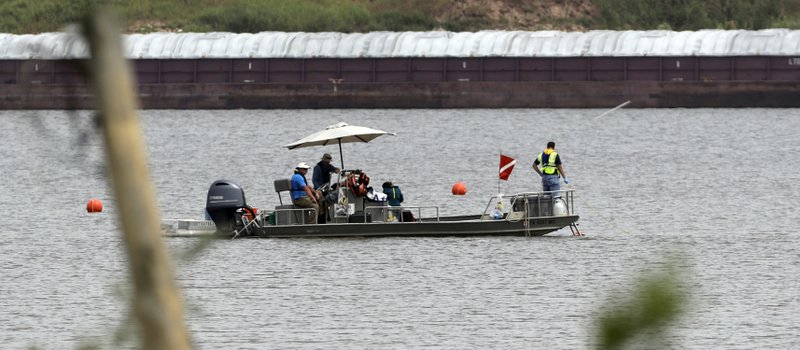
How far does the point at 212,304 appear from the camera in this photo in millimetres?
25922

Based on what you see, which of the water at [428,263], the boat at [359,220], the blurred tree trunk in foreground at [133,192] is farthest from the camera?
the boat at [359,220]

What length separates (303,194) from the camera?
31719 mm

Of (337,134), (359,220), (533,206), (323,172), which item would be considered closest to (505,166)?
(533,206)

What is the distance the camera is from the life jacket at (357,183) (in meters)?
31.1

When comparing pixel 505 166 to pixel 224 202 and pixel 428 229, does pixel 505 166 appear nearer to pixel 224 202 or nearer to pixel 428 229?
pixel 428 229

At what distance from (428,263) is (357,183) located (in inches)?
75.9

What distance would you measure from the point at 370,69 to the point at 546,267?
6990 centimetres

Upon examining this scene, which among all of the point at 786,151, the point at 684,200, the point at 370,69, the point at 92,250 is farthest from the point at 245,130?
the point at 92,250

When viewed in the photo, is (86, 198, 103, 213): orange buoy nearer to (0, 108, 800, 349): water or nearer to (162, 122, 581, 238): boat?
(0, 108, 800, 349): water

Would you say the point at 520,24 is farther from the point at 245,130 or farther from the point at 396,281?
the point at 396,281

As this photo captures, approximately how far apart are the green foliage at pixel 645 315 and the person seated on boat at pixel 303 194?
24839 millimetres

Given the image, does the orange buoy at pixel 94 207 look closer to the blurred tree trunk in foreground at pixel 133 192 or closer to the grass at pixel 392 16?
the blurred tree trunk in foreground at pixel 133 192

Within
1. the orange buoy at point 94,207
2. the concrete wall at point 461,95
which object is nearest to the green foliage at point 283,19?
the concrete wall at point 461,95

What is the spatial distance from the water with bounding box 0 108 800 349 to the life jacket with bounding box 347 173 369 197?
4.09 ft
